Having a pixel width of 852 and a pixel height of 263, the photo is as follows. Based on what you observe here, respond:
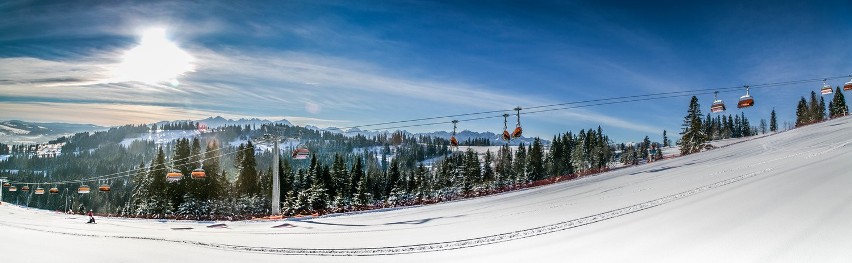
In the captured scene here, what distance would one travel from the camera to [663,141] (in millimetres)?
173000

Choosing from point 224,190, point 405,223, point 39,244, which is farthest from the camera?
point 224,190

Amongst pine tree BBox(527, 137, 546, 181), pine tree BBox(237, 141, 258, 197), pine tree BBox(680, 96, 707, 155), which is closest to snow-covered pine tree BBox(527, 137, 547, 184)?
pine tree BBox(527, 137, 546, 181)

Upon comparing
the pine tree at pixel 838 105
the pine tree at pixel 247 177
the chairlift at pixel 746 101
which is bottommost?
the pine tree at pixel 247 177

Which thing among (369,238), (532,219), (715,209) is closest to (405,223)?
(369,238)

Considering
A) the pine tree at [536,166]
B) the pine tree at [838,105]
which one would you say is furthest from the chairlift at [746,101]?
the pine tree at [838,105]

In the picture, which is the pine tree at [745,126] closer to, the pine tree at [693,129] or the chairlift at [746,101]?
the pine tree at [693,129]

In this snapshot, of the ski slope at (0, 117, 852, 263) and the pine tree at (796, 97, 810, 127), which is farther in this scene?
the pine tree at (796, 97, 810, 127)

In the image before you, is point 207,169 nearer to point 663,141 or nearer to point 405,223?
point 405,223

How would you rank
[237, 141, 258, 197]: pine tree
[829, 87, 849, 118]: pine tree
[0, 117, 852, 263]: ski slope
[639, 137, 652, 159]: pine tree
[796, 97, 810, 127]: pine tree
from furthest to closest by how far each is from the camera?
[639, 137, 652, 159]: pine tree → [796, 97, 810, 127]: pine tree → [829, 87, 849, 118]: pine tree → [237, 141, 258, 197]: pine tree → [0, 117, 852, 263]: ski slope

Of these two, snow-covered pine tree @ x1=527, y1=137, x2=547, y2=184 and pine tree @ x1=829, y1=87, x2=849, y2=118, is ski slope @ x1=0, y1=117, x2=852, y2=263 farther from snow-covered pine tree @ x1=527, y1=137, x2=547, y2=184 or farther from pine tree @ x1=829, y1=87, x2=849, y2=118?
pine tree @ x1=829, y1=87, x2=849, y2=118

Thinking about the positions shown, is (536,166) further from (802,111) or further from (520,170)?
(802,111)

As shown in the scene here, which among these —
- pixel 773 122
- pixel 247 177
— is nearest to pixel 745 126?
pixel 773 122

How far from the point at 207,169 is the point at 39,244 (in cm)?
4330

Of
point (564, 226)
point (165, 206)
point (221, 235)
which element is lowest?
point (165, 206)
